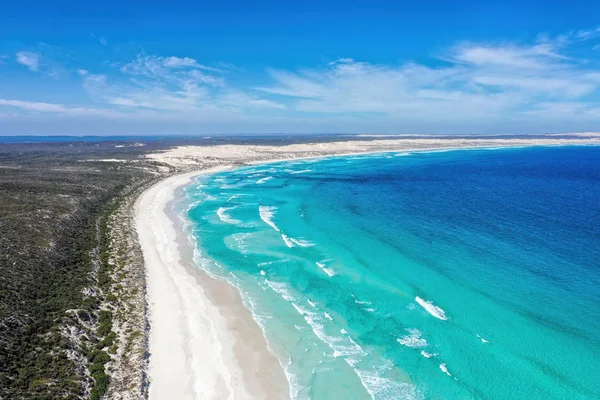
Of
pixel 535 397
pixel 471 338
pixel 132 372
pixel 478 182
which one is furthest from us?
pixel 478 182

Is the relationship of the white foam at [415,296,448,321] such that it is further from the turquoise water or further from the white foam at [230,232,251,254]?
the white foam at [230,232,251,254]

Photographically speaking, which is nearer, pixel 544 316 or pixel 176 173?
pixel 544 316

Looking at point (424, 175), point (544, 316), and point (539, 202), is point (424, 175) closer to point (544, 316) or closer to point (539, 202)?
point (539, 202)

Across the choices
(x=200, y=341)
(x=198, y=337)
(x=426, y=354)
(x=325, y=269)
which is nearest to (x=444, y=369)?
(x=426, y=354)

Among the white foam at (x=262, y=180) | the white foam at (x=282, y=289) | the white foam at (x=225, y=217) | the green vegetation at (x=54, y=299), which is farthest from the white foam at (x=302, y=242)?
the white foam at (x=262, y=180)

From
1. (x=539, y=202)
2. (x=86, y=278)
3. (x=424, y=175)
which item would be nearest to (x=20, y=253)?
(x=86, y=278)

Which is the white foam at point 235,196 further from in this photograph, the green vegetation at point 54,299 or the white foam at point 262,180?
the green vegetation at point 54,299

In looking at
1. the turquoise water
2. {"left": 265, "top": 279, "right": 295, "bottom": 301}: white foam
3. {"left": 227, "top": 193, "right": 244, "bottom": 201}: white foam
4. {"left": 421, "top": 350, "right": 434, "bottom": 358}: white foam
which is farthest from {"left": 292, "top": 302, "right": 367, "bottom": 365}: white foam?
{"left": 227, "top": 193, "right": 244, "bottom": 201}: white foam
